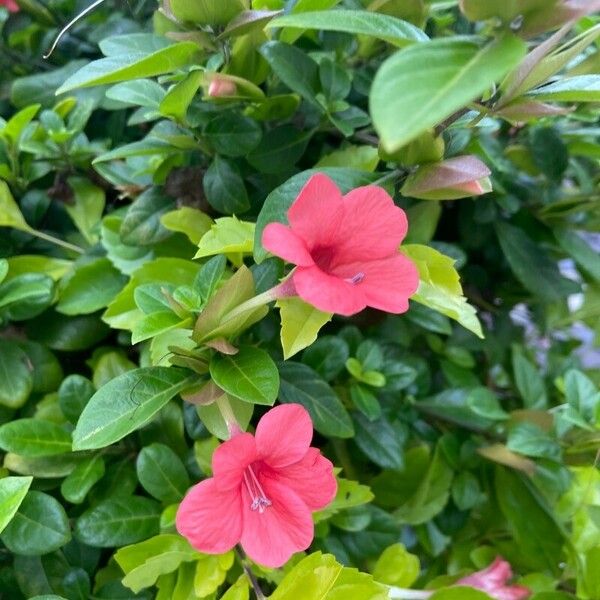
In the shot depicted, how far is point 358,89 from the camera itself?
1.99ft

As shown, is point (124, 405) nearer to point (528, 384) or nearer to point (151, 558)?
point (151, 558)

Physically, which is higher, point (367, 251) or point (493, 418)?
point (367, 251)

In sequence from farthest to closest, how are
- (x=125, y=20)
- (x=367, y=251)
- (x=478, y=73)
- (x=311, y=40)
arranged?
(x=125, y=20), (x=311, y=40), (x=367, y=251), (x=478, y=73)

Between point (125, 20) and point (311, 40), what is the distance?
25cm

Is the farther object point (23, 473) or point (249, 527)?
point (23, 473)

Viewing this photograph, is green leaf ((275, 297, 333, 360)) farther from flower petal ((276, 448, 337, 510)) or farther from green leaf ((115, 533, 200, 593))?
green leaf ((115, 533, 200, 593))

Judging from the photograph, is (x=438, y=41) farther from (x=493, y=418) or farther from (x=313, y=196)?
(x=493, y=418)

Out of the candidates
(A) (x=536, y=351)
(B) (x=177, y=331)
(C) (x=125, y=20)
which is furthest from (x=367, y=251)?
(A) (x=536, y=351)

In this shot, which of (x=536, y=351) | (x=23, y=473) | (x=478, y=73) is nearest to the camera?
(x=478, y=73)

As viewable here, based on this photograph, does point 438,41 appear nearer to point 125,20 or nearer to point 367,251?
point 367,251

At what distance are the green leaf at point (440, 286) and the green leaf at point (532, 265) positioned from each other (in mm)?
285

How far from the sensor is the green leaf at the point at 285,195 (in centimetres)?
41

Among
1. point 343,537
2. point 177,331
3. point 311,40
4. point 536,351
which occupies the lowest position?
point 536,351

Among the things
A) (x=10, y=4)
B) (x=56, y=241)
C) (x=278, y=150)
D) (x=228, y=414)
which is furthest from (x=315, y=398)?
(x=10, y=4)
